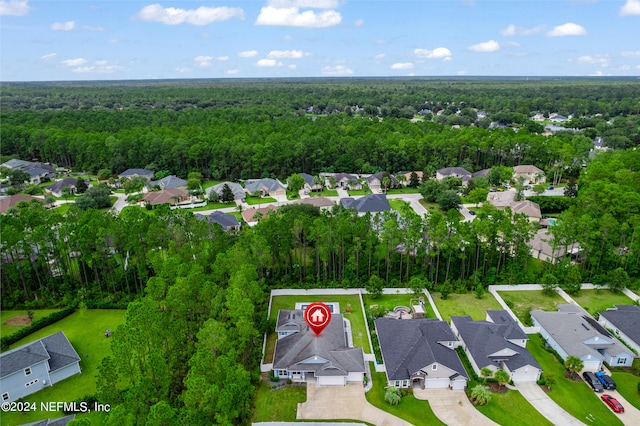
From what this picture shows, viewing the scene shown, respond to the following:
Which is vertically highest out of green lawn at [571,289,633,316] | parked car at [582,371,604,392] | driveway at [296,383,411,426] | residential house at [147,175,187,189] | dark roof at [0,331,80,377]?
residential house at [147,175,187,189]

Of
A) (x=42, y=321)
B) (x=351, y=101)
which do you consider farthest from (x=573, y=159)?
(x=351, y=101)

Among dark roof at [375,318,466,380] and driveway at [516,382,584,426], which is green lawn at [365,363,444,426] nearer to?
dark roof at [375,318,466,380]

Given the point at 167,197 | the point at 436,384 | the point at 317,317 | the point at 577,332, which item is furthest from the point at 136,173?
the point at 577,332

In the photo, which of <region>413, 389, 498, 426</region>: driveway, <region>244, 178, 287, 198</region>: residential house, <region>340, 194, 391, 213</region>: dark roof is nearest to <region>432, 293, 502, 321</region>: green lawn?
<region>413, 389, 498, 426</region>: driveway

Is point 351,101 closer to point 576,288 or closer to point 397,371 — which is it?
point 576,288

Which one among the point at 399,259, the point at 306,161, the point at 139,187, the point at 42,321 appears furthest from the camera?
the point at 306,161
